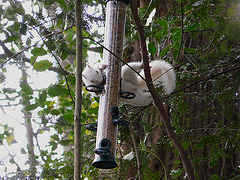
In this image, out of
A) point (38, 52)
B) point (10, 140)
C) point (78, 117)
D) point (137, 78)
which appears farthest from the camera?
point (10, 140)

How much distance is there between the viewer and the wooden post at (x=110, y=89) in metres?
1.31

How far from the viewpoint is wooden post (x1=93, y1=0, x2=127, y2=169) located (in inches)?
51.6

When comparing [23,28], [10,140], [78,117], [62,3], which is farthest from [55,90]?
[10,140]

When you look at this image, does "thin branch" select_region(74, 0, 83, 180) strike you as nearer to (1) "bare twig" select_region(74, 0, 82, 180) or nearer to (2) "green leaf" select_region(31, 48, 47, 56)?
(1) "bare twig" select_region(74, 0, 82, 180)

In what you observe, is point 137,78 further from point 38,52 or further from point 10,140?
point 10,140

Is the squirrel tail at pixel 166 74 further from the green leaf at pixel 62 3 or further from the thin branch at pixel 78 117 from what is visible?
the thin branch at pixel 78 117

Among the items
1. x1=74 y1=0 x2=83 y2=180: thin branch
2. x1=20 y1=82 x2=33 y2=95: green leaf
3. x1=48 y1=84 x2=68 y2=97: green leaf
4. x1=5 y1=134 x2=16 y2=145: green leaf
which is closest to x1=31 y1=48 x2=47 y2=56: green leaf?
x1=48 y1=84 x2=68 y2=97: green leaf

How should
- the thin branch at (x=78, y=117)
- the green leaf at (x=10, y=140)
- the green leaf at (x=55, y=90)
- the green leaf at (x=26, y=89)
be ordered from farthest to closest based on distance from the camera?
the green leaf at (x=10, y=140) < the green leaf at (x=26, y=89) < the green leaf at (x=55, y=90) < the thin branch at (x=78, y=117)

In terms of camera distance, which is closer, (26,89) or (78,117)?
(78,117)

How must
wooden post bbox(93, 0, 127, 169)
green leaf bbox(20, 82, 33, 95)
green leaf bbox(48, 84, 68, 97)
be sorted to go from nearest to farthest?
wooden post bbox(93, 0, 127, 169)
green leaf bbox(48, 84, 68, 97)
green leaf bbox(20, 82, 33, 95)

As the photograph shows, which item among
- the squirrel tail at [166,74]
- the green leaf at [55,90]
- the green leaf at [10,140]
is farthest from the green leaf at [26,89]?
the green leaf at [10,140]

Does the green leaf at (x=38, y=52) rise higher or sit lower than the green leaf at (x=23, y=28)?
lower

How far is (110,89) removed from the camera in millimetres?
1582

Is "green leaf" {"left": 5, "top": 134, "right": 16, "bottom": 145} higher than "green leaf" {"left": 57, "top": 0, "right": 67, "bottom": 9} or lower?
higher
